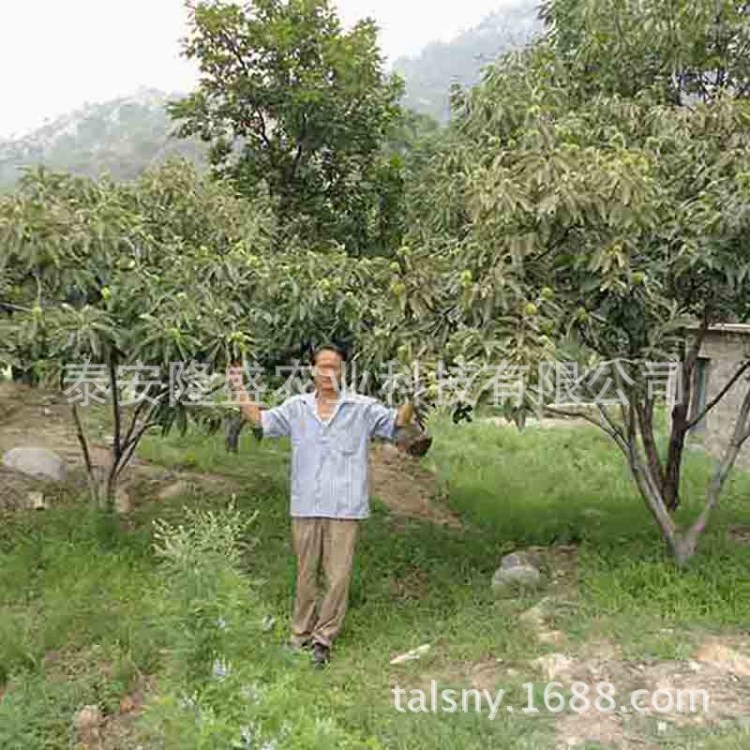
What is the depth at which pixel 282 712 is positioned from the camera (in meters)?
2.78

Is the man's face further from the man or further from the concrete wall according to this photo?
the concrete wall

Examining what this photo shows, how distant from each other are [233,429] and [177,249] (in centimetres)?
331

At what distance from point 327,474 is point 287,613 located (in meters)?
1.13

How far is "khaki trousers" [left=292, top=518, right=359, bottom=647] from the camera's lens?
465cm

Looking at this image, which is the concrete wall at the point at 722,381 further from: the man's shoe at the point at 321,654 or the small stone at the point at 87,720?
the small stone at the point at 87,720

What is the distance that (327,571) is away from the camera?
4.74 m

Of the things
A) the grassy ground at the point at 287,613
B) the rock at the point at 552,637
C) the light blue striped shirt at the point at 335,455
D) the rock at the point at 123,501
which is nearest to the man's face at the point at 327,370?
the light blue striped shirt at the point at 335,455

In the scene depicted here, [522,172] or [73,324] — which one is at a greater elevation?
[522,172]

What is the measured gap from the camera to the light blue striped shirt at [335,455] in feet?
15.1

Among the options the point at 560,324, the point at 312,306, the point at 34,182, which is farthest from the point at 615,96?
the point at 34,182

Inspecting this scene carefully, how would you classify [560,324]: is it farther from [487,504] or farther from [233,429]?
[233,429]

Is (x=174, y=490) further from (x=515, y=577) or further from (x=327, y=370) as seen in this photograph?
(x=327, y=370)

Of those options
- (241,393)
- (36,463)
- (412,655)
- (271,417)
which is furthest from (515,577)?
(36,463)

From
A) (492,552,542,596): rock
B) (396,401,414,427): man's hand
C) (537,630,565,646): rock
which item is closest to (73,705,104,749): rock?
(396,401,414,427): man's hand
